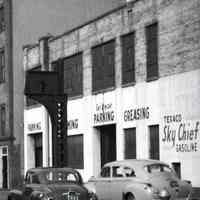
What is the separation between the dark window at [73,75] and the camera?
117ft

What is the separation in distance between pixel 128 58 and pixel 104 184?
36.3ft

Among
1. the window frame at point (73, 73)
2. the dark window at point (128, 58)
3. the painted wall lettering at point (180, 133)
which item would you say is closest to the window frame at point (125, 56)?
the dark window at point (128, 58)

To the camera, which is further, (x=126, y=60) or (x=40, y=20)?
(x=40, y=20)

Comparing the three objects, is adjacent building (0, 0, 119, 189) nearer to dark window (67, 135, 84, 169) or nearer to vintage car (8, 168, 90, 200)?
dark window (67, 135, 84, 169)

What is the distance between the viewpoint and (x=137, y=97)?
29.7 meters

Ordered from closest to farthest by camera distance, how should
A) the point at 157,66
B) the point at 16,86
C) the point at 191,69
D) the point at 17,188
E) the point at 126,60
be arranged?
the point at 17,188
the point at 191,69
the point at 157,66
the point at 126,60
the point at 16,86

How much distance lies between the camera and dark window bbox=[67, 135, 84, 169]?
3506 centimetres

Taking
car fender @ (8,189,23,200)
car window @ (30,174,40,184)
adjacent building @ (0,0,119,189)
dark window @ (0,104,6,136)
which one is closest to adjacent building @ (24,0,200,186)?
adjacent building @ (0,0,119,189)

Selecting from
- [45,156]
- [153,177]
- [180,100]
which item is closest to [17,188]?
[153,177]

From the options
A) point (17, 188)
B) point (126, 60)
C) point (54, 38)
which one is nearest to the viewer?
point (17, 188)

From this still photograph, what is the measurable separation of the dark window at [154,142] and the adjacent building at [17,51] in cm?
1643

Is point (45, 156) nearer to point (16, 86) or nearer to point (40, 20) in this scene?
point (16, 86)

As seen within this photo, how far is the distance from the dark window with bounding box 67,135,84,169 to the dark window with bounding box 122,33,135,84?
5825mm

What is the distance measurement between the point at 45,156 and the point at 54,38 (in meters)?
7.26
